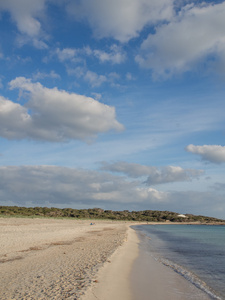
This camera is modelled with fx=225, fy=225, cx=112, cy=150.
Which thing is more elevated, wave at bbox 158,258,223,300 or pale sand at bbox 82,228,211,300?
pale sand at bbox 82,228,211,300

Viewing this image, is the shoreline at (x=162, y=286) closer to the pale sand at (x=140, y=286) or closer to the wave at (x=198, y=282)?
the pale sand at (x=140, y=286)

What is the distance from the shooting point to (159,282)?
1128 centimetres

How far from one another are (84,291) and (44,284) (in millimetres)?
2048

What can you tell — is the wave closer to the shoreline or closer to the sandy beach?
the shoreline

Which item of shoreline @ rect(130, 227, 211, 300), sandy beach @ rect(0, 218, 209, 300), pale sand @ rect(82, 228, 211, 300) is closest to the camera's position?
sandy beach @ rect(0, 218, 209, 300)

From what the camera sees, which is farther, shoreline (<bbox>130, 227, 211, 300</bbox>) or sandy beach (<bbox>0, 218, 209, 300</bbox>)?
shoreline (<bbox>130, 227, 211, 300</bbox>)

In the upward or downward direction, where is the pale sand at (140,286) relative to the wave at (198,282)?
upward

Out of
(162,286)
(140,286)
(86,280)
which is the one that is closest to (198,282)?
(162,286)

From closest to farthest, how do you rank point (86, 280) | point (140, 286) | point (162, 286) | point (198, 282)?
point (86, 280)
point (140, 286)
point (162, 286)
point (198, 282)

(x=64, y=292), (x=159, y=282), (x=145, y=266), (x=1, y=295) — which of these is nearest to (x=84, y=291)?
(x=64, y=292)

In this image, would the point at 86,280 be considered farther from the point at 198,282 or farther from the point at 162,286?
the point at 198,282

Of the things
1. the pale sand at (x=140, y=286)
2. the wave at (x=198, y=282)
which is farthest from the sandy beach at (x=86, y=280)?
the wave at (x=198, y=282)

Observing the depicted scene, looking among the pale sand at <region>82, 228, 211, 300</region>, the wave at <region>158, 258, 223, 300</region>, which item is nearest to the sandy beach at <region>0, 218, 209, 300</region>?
the pale sand at <region>82, 228, 211, 300</region>

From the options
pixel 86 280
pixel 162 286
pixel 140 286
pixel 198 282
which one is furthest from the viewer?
pixel 198 282
